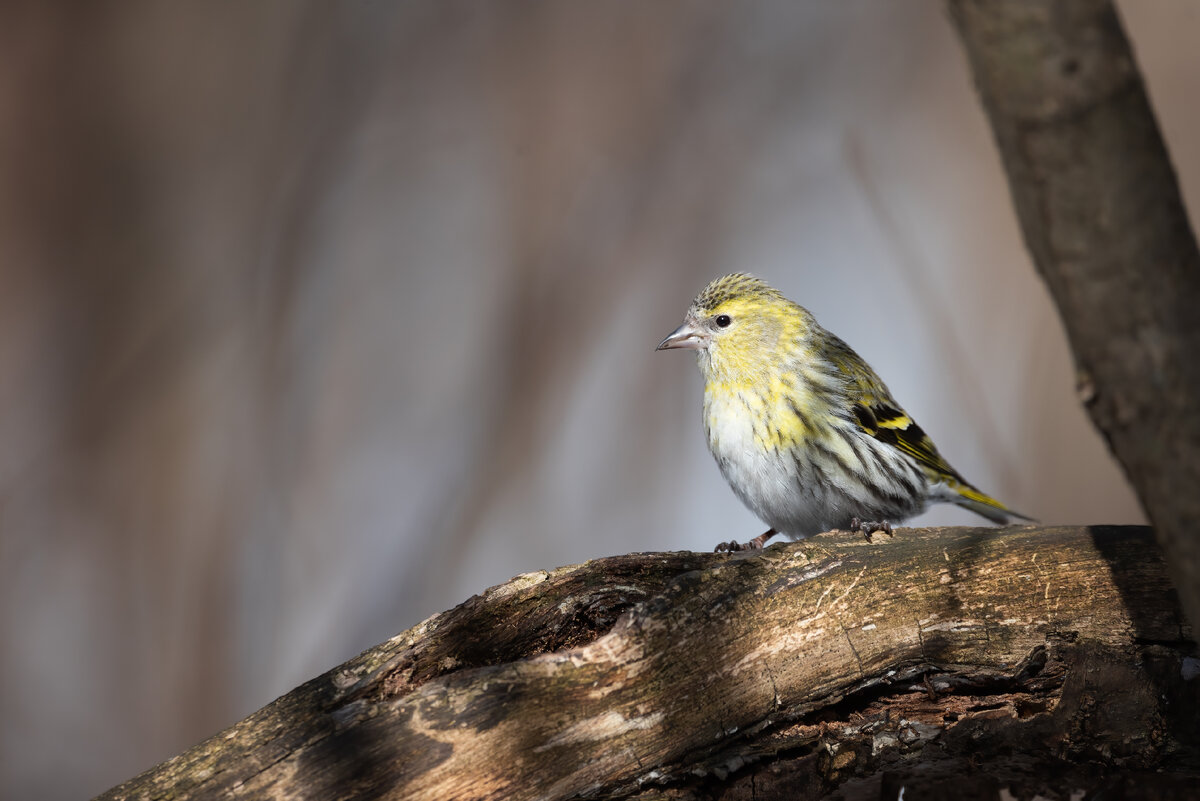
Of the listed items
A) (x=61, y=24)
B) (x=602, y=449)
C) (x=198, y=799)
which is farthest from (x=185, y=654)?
(x=198, y=799)

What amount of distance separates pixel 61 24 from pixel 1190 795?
17.3 feet

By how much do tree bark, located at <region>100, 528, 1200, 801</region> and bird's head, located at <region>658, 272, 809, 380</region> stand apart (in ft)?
5.00

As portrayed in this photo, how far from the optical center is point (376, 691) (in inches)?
71.4

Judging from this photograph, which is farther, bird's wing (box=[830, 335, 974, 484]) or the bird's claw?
bird's wing (box=[830, 335, 974, 484])

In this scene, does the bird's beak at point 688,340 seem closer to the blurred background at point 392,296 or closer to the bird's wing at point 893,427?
the bird's wing at point 893,427

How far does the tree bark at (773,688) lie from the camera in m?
1.64

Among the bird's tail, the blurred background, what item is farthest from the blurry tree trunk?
the blurred background

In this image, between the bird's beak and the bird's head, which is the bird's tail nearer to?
the bird's head

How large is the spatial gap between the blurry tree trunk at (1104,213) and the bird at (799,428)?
1.99 metres

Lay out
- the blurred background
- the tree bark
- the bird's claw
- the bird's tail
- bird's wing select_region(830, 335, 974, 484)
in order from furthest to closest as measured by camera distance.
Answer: the blurred background → the bird's tail → bird's wing select_region(830, 335, 974, 484) → the bird's claw → the tree bark

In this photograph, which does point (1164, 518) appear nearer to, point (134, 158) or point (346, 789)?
point (346, 789)

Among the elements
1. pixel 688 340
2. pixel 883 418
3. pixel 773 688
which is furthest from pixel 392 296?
pixel 773 688

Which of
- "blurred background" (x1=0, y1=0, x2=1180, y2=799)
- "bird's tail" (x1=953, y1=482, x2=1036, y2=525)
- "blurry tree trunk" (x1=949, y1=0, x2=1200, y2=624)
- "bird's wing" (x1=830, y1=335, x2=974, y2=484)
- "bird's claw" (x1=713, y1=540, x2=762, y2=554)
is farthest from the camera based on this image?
"blurred background" (x1=0, y1=0, x2=1180, y2=799)

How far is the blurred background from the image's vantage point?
459cm
